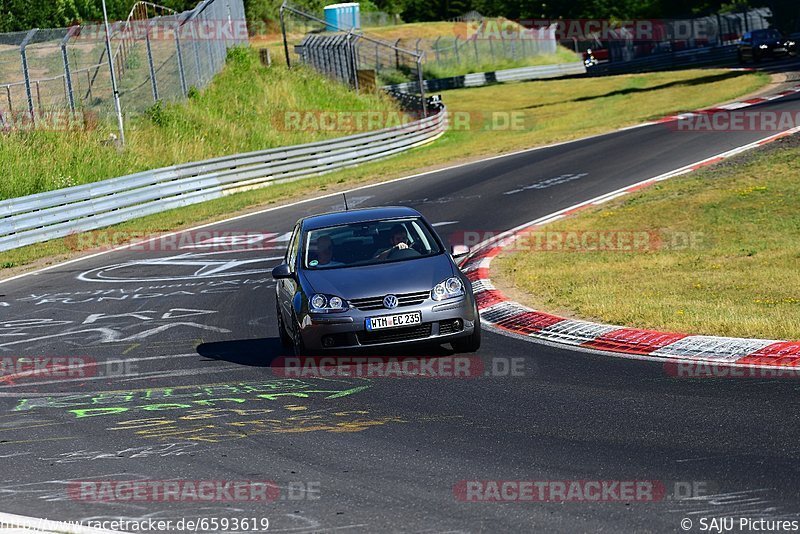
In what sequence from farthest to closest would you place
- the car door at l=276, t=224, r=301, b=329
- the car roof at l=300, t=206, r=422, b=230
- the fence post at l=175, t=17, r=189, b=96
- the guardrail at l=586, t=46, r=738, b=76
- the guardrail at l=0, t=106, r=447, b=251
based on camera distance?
the guardrail at l=586, t=46, r=738, b=76 < the fence post at l=175, t=17, r=189, b=96 < the guardrail at l=0, t=106, r=447, b=251 < the car roof at l=300, t=206, r=422, b=230 < the car door at l=276, t=224, r=301, b=329

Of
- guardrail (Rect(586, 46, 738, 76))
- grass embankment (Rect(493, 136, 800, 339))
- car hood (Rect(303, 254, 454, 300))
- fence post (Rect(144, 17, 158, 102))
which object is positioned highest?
fence post (Rect(144, 17, 158, 102))

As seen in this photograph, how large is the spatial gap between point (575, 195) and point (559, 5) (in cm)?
8655

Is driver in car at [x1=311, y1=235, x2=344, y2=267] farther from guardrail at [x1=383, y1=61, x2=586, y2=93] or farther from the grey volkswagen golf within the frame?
guardrail at [x1=383, y1=61, x2=586, y2=93]

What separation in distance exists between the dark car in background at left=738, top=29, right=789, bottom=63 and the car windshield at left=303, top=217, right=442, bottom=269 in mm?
47051

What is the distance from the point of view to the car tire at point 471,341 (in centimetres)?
1069

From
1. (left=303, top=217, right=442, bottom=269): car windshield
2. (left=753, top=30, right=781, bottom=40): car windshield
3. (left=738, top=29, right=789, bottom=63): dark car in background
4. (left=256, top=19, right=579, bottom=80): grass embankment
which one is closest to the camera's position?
(left=303, top=217, right=442, bottom=269): car windshield

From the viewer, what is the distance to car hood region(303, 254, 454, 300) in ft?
Answer: 34.5

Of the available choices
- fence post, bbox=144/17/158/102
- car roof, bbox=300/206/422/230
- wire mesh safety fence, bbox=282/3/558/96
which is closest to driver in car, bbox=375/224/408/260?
car roof, bbox=300/206/422/230

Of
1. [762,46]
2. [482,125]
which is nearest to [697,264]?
[482,125]

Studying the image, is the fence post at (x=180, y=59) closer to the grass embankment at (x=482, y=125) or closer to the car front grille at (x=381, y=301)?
the grass embankment at (x=482, y=125)

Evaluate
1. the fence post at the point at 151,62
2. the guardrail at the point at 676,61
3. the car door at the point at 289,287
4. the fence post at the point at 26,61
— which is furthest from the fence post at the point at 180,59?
the guardrail at the point at 676,61

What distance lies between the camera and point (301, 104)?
150 feet

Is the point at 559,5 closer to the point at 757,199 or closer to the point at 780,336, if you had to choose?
the point at 757,199

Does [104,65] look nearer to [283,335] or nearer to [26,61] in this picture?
[26,61]
